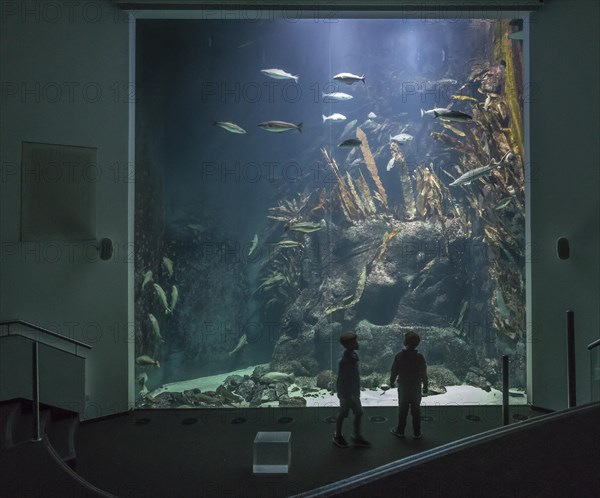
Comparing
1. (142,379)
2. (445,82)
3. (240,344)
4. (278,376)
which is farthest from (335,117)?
(142,379)

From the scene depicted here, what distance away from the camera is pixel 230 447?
5.23m

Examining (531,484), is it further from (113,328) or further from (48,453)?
(113,328)

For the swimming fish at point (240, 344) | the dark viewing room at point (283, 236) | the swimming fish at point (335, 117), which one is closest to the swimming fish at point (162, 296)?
the dark viewing room at point (283, 236)

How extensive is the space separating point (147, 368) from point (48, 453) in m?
2.96

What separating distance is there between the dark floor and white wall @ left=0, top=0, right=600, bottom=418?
80 cm

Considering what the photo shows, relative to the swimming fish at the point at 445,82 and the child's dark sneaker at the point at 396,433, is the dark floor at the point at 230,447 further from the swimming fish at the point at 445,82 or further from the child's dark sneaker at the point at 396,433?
the swimming fish at the point at 445,82

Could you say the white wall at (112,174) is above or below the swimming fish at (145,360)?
above

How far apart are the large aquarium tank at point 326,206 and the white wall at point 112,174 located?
2.08 feet

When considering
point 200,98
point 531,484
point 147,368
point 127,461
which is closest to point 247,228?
point 200,98

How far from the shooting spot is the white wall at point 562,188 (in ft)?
19.2

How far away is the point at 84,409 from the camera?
234 inches

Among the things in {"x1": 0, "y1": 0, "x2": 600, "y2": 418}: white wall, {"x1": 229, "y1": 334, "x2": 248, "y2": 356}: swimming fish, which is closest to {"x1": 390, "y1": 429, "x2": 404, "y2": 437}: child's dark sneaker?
{"x1": 0, "y1": 0, "x2": 600, "y2": 418}: white wall

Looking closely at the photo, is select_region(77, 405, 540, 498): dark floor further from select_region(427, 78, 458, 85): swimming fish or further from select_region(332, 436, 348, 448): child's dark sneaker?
select_region(427, 78, 458, 85): swimming fish

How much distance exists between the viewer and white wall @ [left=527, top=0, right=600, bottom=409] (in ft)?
19.2
